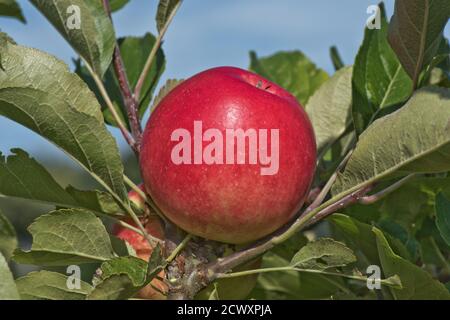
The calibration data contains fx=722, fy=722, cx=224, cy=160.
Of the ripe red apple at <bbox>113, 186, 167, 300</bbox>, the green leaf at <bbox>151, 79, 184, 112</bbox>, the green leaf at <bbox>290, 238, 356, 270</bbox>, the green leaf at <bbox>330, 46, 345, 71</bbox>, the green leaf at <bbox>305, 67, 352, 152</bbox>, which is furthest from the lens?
the green leaf at <bbox>330, 46, 345, 71</bbox>

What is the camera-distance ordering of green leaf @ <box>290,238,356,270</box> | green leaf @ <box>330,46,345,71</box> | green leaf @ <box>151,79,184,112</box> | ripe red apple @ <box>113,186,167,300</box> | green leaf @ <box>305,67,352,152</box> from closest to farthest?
green leaf @ <box>290,238,356,270</box>, ripe red apple @ <box>113,186,167,300</box>, green leaf @ <box>151,79,184,112</box>, green leaf @ <box>305,67,352,152</box>, green leaf @ <box>330,46,345,71</box>

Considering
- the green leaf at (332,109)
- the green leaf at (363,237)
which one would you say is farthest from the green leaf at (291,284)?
the green leaf at (332,109)

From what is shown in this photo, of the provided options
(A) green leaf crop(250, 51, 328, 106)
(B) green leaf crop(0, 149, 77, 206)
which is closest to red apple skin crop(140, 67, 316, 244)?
(B) green leaf crop(0, 149, 77, 206)

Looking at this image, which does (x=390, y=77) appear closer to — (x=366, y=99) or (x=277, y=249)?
(x=366, y=99)

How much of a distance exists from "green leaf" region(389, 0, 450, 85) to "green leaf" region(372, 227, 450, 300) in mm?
262

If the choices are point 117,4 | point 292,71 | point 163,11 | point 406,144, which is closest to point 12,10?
point 117,4

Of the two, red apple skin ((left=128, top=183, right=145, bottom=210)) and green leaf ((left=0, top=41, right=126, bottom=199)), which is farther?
red apple skin ((left=128, top=183, right=145, bottom=210))

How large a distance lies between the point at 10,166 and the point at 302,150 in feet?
1.32

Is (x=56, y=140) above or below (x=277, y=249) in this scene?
above

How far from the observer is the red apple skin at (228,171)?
3.00 feet

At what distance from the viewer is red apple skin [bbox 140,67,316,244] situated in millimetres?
914

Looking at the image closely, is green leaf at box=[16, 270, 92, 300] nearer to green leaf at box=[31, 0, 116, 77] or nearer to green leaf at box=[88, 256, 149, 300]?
green leaf at box=[88, 256, 149, 300]

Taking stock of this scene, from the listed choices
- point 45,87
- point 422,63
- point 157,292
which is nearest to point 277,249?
point 157,292

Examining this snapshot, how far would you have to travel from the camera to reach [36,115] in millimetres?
903
